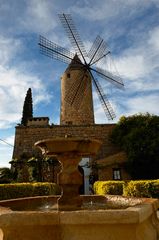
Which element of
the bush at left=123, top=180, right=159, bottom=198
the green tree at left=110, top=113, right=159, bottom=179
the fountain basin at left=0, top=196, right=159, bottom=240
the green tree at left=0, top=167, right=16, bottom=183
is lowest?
the fountain basin at left=0, top=196, right=159, bottom=240

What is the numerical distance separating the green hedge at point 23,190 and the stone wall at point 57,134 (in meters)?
8.55

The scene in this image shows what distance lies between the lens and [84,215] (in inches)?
132

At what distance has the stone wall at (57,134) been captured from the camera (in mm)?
21844

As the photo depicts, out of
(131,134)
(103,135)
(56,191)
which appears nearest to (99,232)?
(56,191)

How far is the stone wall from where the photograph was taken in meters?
21.8

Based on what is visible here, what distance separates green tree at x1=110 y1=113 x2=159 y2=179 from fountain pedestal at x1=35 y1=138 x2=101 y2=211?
14.4 m

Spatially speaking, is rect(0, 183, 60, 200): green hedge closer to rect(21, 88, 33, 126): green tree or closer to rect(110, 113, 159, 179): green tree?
rect(110, 113, 159, 179): green tree

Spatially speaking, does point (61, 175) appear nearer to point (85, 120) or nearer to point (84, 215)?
point (84, 215)

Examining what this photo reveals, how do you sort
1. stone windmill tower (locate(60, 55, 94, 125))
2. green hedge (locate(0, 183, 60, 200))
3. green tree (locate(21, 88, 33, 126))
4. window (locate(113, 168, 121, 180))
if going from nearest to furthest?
green hedge (locate(0, 183, 60, 200))
window (locate(113, 168, 121, 180))
stone windmill tower (locate(60, 55, 94, 125))
green tree (locate(21, 88, 33, 126))

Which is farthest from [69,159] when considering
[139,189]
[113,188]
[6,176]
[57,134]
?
[57,134]

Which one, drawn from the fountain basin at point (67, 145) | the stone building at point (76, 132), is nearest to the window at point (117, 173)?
the stone building at point (76, 132)

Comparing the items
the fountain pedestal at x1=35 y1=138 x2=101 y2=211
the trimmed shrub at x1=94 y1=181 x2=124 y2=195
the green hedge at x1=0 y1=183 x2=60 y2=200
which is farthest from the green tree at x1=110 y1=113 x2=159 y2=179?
the fountain pedestal at x1=35 y1=138 x2=101 y2=211

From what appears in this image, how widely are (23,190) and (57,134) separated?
979 cm

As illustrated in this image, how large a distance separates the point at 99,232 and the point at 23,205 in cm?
288
